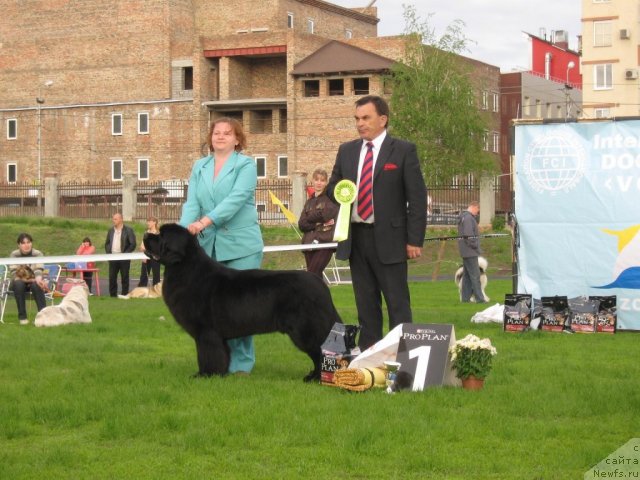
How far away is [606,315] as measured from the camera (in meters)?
14.6

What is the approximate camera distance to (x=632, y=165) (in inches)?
595

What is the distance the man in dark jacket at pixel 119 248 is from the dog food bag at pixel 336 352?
16.8 meters

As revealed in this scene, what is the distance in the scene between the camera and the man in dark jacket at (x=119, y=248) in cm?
2552

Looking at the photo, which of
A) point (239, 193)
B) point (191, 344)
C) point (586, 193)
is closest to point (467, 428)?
point (239, 193)

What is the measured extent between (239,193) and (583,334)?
6.07 m

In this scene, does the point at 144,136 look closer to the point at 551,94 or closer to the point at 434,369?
the point at 551,94

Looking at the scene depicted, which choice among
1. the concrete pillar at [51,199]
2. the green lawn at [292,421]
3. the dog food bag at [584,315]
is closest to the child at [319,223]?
the dog food bag at [584,315]

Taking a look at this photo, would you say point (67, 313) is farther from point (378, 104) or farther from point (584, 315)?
point (378, 104)

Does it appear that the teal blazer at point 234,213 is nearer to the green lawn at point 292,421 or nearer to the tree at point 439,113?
the green lawn at point 292,421

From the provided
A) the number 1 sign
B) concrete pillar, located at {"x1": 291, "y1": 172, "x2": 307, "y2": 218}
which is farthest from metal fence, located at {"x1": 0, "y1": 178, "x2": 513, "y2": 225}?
the number 1 sign

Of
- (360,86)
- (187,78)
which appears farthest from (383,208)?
(187,78)

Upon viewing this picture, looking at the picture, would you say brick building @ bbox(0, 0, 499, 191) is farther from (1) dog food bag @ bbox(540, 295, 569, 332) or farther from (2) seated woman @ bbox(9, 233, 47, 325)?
(1) dog food bag @ bbox(540, 295, 569, 332)

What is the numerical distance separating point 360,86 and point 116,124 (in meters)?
17.4

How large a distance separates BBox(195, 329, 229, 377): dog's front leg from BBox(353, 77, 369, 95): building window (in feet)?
213
